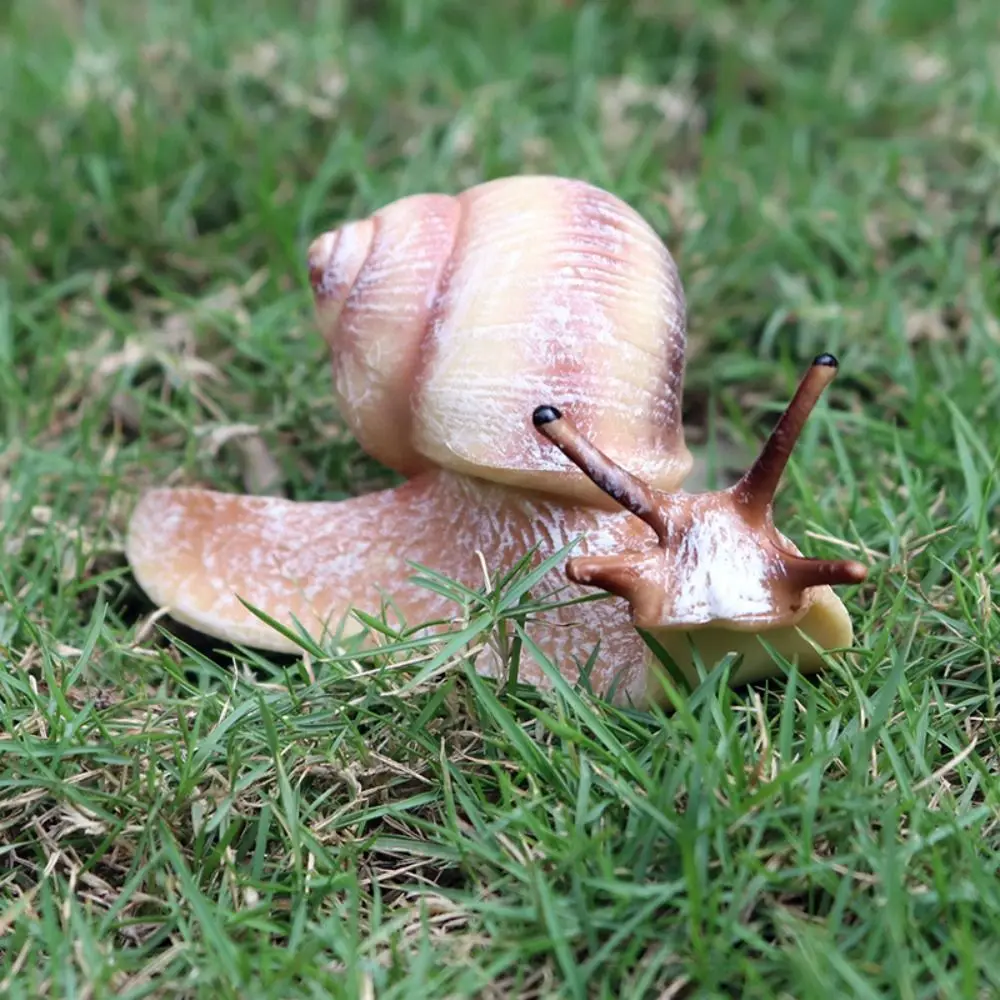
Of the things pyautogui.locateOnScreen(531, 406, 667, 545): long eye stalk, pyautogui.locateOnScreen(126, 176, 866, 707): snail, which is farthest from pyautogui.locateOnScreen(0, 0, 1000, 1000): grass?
pyautogui.locateOnScreen(531, 406, 667, 545): long eye stalk

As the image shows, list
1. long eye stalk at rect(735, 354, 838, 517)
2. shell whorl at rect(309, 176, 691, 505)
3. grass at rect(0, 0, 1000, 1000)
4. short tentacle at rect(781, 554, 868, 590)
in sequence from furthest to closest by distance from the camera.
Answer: shell whorl at rect(309, 176, 691, 505) → long eye stalk at rect(735, 354, 838, 517) → short tentacle at rect(781, 554, 868, 590) → grass at rect(0, 0, 1000, 1000)

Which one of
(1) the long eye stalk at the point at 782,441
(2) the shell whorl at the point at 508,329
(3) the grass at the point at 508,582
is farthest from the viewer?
(2) the shell whorl at the point at 508,329

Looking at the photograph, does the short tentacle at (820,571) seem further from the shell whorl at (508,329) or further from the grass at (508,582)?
the shell whorl at (508,329)

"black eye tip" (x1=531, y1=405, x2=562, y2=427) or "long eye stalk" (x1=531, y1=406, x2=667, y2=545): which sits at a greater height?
"black eye tip" (x1=531, y1=405, x2=562, y2=427)

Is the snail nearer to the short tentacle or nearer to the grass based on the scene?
the short tentacle

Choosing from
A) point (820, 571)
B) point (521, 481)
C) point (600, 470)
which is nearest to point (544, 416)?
point (600, 470)

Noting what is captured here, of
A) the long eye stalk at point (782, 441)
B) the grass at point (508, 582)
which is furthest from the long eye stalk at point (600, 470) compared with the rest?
the grass at point (508, 582)

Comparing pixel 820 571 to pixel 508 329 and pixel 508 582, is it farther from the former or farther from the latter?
pixel 508 329
